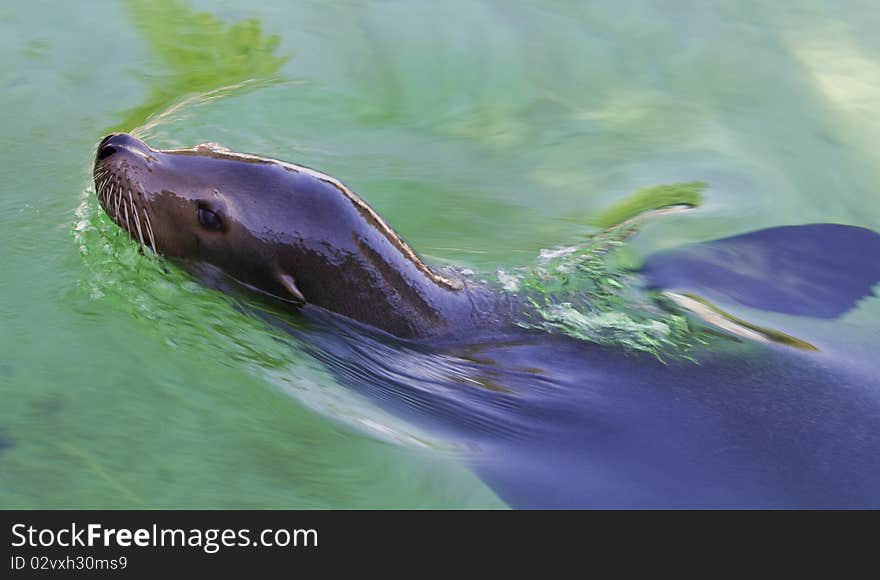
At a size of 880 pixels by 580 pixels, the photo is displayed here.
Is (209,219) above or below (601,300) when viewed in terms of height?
above

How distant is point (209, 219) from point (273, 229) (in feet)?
A: 0.91

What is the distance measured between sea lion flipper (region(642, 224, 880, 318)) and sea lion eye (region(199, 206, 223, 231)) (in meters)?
2.23

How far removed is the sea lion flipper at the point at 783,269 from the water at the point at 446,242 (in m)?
0.12

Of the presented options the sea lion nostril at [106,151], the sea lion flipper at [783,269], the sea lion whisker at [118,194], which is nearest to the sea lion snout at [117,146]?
the sea lion nostril at [106,151]

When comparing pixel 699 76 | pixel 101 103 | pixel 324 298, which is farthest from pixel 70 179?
pixel 699 76

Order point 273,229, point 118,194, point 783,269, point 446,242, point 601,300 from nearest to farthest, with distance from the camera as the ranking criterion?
point 273,229 → point 118,194 → point 601,300 → point 446,242 → point 783,269

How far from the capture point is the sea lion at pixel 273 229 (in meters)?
4.38

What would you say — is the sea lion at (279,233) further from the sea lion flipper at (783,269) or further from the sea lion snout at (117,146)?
the sea lion flipper at (783,269)

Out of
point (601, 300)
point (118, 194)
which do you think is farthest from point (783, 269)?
point (118, 194)

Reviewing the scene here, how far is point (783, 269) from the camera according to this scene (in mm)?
5914

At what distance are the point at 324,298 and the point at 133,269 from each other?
82 centimetres

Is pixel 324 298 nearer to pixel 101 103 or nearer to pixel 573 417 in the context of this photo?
pixel 573 417

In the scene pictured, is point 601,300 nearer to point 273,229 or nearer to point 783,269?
point 783,269

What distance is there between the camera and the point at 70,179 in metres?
5.43
